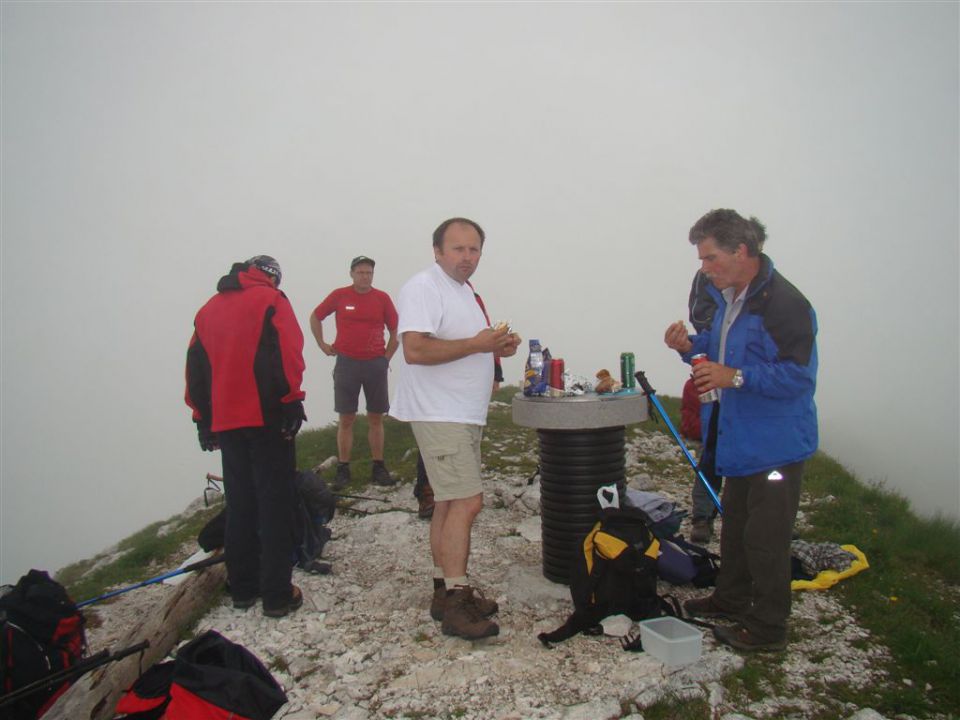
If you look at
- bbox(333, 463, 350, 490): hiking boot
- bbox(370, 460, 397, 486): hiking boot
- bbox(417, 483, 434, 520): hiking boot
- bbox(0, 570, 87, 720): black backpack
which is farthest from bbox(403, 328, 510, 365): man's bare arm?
bbox(333, 463, 350, 490): hiking boot

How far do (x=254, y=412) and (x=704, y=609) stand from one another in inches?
133

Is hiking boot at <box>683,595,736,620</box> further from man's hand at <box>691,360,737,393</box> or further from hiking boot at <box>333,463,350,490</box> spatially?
hiking boot at <box>333,463,350,490</box>

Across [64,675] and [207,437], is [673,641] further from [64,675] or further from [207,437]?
[207,437]

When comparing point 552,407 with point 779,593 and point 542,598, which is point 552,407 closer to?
point 542,598

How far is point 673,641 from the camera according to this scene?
3822mm

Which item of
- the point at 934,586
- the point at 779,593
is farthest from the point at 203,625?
the point at 934,586

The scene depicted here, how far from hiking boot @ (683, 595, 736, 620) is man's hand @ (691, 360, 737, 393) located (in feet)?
5.46

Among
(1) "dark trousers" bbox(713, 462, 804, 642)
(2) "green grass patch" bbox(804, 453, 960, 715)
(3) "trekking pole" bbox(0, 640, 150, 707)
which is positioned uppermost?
(1) "dark trousers" bbox(713, 462, 804, 642)

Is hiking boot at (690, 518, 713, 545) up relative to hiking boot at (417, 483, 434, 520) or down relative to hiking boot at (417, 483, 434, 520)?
down

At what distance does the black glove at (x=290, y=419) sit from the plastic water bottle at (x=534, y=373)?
5.45 feet

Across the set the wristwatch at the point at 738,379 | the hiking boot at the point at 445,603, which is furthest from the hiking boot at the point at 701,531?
the wristwatch at the point at 738,379

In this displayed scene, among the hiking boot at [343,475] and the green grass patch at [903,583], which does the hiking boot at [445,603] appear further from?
the hiking boot at [343,475]

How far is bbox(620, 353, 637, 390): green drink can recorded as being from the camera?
516cm

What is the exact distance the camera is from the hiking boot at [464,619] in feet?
13.9
